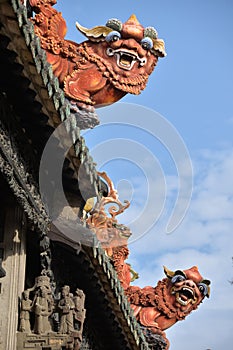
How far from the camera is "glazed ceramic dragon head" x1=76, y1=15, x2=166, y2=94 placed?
54.0ft

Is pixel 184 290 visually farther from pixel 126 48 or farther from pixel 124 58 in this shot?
pixel 126 48

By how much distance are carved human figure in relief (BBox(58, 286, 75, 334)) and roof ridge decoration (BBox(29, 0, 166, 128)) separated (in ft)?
16.8

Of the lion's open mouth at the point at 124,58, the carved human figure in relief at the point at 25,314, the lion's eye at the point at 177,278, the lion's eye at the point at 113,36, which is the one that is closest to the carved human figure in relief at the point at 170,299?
the lion's eye at the point at 177,278

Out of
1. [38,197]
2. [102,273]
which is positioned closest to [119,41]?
[102,273]

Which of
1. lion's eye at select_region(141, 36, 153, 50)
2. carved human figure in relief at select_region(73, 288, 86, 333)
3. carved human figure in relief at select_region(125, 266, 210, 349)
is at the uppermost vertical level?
lion's eye at select_region(141, 36, 153, 50)

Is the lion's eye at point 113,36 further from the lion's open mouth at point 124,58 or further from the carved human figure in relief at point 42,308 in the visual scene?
the carved human figure in relief at point 42,308

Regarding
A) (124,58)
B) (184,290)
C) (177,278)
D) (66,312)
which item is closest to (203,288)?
(184,290)

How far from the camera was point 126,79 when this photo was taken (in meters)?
16.5

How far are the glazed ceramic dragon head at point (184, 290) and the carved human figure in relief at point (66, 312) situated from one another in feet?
32.7

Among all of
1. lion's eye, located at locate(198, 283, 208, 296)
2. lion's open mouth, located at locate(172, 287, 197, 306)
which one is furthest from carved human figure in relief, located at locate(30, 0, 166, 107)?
lion's eye, located at locate(198, 283, 208, 296)

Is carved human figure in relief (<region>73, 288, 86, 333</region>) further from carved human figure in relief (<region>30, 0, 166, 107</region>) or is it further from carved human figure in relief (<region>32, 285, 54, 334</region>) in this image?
carved human figure in relief (<region>30, 0, 166, 107</region>)

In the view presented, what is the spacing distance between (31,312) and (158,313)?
34.8ft

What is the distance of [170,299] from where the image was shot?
68.4 feet

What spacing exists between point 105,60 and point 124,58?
1.32 ft
